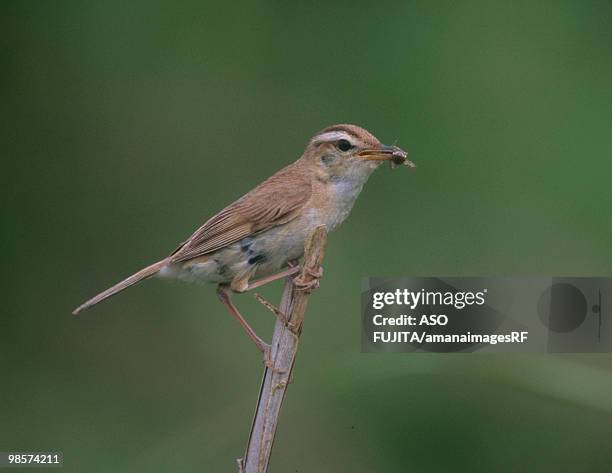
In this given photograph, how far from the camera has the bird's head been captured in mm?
4980

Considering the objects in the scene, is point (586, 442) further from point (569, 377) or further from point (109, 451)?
point (109, 451)

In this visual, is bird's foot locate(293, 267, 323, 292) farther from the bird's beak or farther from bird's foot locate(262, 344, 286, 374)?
the bird's beak

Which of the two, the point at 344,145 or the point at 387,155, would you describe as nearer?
the point at 387,155

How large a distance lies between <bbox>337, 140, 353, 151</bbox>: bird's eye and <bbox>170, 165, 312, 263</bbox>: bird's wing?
0.23 m

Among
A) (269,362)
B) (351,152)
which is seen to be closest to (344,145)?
(351,152)

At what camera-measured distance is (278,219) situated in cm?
491

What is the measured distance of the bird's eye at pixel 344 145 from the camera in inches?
197

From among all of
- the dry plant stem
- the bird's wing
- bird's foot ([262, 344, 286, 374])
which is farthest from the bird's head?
bird's foot ([262, 344, 286, 374])

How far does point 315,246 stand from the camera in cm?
427

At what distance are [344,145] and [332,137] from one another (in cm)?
8

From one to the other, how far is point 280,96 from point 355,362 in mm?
2640

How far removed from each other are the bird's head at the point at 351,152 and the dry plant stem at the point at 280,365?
82cm

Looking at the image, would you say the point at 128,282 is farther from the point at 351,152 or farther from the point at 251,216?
the point at 351,152

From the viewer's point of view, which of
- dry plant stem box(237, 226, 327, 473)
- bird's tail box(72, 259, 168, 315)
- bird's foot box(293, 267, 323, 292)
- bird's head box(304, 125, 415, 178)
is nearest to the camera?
dry plant stem box(237, 226, 327, 473)
